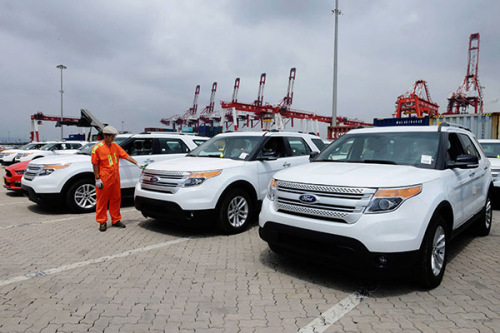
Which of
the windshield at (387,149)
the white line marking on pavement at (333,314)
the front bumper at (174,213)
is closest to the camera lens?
the white line marking on pavement at (333,314)

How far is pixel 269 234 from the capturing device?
3.66 metres

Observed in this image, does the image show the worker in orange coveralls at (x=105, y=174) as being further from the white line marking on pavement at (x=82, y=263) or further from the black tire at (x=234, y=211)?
the black tire at (x=234, y=211)

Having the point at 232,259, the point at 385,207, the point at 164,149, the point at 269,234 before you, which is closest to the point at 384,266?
the point at 385,207

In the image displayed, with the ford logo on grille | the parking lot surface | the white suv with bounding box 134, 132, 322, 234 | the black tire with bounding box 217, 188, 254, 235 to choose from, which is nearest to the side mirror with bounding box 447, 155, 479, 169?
the parking lot surface

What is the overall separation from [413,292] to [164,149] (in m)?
6.16

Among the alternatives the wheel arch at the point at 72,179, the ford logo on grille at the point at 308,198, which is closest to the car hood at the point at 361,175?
the ford logo on grille at the point at 308,198

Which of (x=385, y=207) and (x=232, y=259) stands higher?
(x=385, y=207)

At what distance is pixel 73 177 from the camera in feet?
22.2

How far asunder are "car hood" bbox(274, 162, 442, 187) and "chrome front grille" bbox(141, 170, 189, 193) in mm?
1795

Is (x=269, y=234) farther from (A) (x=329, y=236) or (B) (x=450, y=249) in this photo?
(B) (x=450, y=249)

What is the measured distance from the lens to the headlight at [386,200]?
9.91 feet

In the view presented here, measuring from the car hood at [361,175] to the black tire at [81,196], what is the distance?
16.1ft

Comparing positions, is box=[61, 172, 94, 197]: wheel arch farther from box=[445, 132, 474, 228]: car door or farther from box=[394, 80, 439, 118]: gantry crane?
box=[394, 80, 439, 118]: gantry crane

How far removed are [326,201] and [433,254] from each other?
4.03 ft
